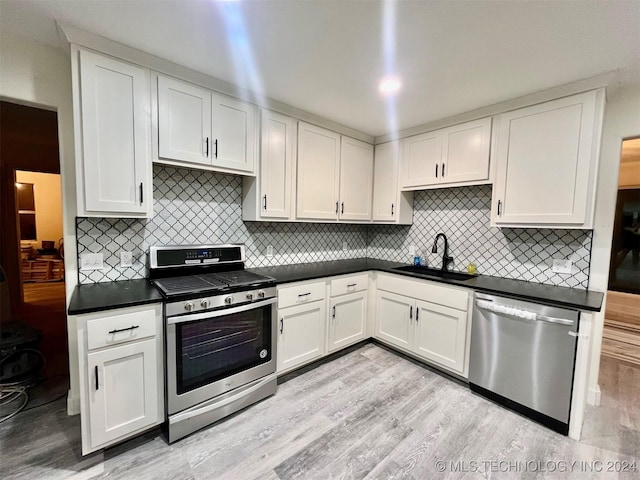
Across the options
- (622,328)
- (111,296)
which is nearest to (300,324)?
(111,296)

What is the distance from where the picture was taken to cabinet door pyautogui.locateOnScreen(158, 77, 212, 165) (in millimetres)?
1946

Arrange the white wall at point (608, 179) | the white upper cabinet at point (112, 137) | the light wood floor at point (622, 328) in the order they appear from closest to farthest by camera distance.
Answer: the white upper cabinet at point (112, 137) < the white wall at point (608, 179) < the light wood floor at point (622, 328)

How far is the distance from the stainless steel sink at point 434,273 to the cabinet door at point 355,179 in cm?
78

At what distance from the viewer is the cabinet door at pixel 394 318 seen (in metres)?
2.77

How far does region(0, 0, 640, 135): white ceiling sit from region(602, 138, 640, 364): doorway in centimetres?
293

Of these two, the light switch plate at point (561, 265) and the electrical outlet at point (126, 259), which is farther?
the light switch plate at point (561, 265)

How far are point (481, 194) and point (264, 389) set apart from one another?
8.77 ft

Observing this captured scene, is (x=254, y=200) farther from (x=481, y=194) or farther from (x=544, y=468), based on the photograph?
(x=544, y=468)

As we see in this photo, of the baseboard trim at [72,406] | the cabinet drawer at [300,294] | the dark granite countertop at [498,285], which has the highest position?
the dark granite countertop at [498,285]

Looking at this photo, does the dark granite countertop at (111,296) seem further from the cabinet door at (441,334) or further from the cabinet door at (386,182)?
the cabinet door at (386,182)

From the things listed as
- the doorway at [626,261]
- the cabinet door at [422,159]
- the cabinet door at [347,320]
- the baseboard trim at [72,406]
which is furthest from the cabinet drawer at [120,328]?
the doorway at [626,261]

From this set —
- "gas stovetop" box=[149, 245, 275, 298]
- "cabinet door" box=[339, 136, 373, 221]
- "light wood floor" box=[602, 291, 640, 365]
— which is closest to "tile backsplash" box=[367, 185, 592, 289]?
"cabinet door" box=[339, 136, 373, 221]

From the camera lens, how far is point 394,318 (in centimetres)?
291

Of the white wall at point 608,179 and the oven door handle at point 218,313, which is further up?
the white wall at point 608,179
